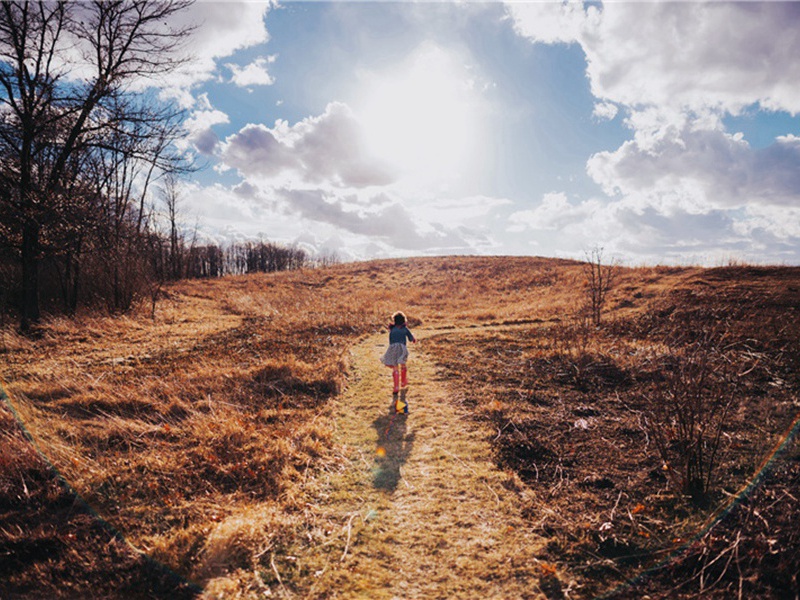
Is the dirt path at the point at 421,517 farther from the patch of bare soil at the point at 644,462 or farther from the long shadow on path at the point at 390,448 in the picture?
the patch of bare soil at the point at 644,462

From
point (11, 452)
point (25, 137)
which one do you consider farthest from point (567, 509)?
point (25, 137)

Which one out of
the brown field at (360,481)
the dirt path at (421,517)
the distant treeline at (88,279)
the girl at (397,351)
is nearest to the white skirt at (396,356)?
the girl at (397,351)

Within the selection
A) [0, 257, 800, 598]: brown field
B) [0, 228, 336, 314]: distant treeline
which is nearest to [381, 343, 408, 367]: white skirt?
[0, 257, 800, 598]: brown field

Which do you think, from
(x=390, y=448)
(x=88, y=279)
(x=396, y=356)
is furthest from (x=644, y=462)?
(x=88, y=279)

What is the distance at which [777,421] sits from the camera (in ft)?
17.7

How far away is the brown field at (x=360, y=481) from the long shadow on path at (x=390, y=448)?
0.16 feet

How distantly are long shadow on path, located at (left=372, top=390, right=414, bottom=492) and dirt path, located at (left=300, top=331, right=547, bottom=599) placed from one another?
2cm

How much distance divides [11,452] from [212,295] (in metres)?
25.7

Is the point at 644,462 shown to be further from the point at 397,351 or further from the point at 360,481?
the point at 397,351

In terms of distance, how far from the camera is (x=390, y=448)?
5.89 metres

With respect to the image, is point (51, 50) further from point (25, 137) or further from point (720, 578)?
point (720, 578)

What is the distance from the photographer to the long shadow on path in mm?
5027

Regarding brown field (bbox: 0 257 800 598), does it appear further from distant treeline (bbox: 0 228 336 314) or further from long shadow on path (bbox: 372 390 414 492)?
distant treeline (bbox: 0 228 336 314)

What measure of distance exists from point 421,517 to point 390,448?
1.69 metres
